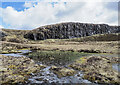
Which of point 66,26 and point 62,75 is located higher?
point 66,26

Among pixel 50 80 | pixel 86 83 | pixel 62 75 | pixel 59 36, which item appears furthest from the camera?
pixel 59 36

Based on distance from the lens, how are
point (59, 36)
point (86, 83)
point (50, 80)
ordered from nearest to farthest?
1. point (86, 83)
2. point (50, 80)
3. point (59, 36)

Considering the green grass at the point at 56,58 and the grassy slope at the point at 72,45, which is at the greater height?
the grassy slope at the point at 72,45

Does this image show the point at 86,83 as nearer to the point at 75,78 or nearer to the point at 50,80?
the point at 75,78

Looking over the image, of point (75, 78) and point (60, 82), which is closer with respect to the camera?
point (60, 82)

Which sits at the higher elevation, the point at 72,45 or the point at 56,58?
the point at 72,45

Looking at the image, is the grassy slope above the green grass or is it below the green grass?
above

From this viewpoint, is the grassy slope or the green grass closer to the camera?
the green grass

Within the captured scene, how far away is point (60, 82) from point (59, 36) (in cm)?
17200

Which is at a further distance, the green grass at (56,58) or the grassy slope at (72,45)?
the grassy slope at (72,45)

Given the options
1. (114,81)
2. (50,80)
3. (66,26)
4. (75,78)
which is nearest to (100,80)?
(114,81)

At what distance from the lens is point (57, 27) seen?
19438 centimetres

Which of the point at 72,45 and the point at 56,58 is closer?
the point at 56,58

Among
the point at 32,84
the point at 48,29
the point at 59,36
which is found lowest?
the point at 32,84
